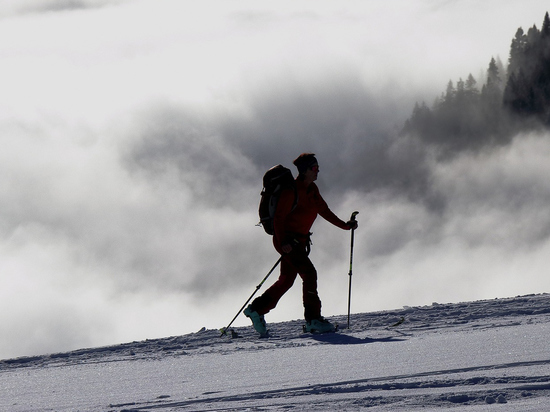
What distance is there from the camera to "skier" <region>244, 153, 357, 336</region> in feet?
25.9

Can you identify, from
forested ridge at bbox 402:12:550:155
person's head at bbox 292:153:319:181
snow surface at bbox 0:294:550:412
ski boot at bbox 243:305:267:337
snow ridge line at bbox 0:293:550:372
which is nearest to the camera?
snow surface at bbox 0:294:550:412

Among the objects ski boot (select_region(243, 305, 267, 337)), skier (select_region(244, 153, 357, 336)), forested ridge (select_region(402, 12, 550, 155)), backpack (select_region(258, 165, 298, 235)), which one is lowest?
ski boot (select_region(243, 305, 267, 337))

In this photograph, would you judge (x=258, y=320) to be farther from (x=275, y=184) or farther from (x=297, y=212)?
(x=275, y=184)

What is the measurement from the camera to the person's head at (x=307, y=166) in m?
8.05

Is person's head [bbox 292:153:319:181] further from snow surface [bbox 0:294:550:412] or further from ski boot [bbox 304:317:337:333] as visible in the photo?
snow surface [bbox 0:294:550:412]

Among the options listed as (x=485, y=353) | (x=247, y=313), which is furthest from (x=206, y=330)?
(x=485, y=353)

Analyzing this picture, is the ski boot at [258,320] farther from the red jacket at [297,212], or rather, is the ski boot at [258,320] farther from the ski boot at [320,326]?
the red jacket at [297,212]

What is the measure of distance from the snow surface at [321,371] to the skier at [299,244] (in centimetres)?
28

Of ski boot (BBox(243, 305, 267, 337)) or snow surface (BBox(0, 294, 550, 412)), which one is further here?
ski boot (BBox(243, 305, 267, 337))

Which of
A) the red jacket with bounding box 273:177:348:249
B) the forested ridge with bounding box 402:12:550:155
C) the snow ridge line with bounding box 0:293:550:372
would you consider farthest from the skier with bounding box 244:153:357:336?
the forested ridge with bounding box 402:12:550:155

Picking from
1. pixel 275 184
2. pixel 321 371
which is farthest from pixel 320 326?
pixel 321 371

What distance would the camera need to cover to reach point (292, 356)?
5891mm

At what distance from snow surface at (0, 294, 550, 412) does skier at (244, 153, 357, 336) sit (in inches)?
11.2

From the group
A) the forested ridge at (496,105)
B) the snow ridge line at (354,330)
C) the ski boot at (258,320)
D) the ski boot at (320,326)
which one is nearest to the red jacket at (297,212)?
the ski boot at (258,320)
